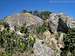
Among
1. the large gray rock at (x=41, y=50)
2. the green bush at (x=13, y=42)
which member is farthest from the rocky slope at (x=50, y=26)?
the green bush at (x=13, y=42)

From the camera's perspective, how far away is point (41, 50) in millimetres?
11422

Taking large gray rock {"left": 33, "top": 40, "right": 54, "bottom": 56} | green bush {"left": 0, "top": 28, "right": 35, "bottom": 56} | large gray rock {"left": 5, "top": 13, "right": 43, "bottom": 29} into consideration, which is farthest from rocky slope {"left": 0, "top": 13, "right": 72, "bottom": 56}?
green bush {"left": 0, "top": 28, "right": 35, "bottom": 56}

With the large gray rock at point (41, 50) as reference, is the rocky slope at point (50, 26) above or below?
above

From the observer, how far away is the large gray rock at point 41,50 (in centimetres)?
1134

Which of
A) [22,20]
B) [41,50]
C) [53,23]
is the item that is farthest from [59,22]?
[41,50]

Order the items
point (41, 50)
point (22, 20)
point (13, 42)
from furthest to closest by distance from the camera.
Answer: point (22, 20) < point (13, 42) < point (41, 50)

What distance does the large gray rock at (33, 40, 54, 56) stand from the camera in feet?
37.2

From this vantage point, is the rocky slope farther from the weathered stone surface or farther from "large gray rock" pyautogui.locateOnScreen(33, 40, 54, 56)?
"large gray rock" pyautogui.locateOnScreen(33, 40, 54, 56)

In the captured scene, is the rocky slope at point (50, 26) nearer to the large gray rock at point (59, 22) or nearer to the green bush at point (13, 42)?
the large gray rock at point (59, 22)

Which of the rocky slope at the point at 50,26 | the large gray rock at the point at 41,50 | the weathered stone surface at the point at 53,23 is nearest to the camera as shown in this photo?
the large gray rock at the point at 41,50

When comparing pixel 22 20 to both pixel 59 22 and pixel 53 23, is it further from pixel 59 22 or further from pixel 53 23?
pixel 59 22

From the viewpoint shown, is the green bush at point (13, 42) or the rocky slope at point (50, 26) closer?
the green bush at point (13, 42)

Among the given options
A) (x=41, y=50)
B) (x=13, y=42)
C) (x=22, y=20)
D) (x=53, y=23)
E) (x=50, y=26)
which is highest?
(x=22, y=20)

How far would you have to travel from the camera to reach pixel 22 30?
13203 mm
